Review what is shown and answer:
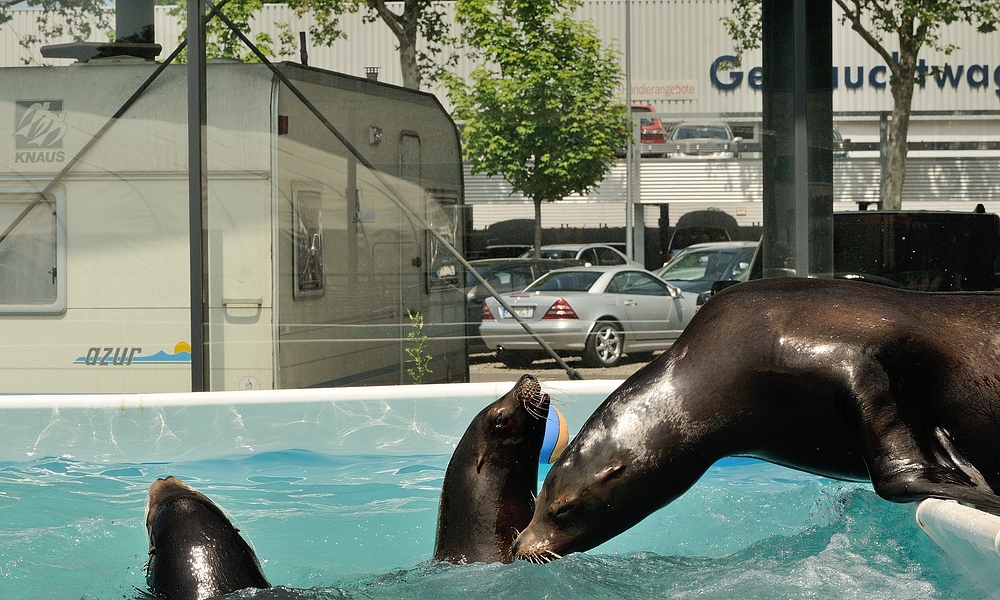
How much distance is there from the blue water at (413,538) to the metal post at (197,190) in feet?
5.94

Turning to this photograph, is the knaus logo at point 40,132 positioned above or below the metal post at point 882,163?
above

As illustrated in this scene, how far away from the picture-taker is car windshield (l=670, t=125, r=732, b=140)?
8.92 metres

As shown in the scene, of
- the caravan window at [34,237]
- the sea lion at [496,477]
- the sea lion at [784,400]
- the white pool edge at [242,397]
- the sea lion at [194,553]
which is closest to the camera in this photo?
the sea lion at [194,553]

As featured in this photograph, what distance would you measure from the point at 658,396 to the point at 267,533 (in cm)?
269

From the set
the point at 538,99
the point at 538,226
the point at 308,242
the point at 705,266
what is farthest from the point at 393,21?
the point at 705,266

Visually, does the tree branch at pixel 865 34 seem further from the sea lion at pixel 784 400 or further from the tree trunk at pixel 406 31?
the sea lion at pixel 784 400

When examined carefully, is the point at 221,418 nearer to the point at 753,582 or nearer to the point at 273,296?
the point at 273,296

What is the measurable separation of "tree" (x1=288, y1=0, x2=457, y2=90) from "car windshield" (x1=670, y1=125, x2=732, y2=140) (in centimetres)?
202

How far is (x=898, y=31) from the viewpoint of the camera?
29.3 feet

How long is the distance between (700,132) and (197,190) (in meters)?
4.23

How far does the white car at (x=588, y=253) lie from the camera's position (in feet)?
28.9

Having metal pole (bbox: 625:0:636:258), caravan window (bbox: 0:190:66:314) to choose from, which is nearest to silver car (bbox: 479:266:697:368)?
metal pole (bbox: 625:0:636:258)

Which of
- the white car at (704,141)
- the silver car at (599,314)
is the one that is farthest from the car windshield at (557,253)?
Answer: the white car at (704,141)

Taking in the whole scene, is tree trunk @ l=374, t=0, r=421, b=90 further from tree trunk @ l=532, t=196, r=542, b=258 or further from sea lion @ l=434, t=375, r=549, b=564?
sea lion @ l=434, t=375, r=549, b=564
